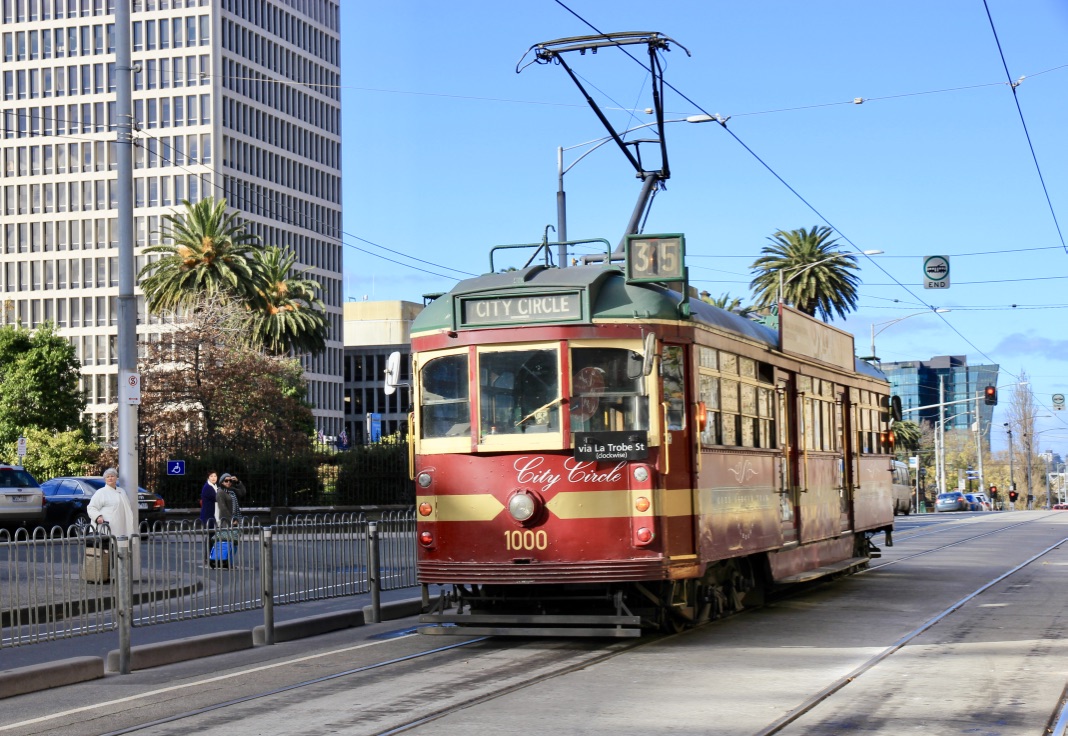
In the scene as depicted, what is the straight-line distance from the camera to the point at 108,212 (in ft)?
355

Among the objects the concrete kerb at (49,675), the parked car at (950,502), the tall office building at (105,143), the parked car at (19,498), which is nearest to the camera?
the concrete kerb at (49,675)

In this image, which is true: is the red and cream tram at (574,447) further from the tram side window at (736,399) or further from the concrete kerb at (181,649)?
the concrete kerb at (181,649)

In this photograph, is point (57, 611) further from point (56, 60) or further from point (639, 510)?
point (56, 60)

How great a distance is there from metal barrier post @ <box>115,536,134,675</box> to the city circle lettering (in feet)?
11.4

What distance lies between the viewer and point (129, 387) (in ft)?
63.1

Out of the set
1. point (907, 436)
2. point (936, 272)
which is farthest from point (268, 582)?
point (907, 436)

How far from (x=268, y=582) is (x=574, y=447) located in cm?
345

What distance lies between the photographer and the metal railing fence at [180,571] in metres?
12.1

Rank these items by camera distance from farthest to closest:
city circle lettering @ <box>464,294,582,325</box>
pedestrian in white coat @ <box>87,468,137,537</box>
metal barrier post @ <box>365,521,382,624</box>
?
pedestrian in white coat @ <box>87,468,137,537</box> → metal barrier post @ <box>365,521,382,624</box> → city circle lettering @ <box>464,294,582,325</box>

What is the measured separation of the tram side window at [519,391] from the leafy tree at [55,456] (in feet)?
175

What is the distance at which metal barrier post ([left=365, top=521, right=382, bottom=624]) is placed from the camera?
15.9 m

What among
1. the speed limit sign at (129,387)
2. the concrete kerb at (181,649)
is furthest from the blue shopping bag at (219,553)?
the speed limit sign at (129,387)

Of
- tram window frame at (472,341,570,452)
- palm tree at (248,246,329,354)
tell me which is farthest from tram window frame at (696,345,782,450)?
palm tree at (248,246,329,354)

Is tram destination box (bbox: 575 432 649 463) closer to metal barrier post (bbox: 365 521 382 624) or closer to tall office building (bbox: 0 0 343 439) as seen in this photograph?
metal barrier post (bbox: 365 521 382 624)
